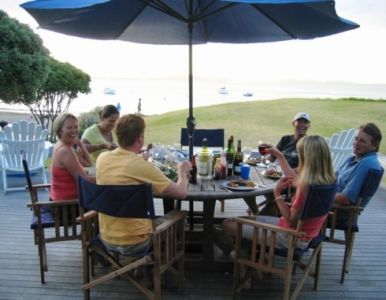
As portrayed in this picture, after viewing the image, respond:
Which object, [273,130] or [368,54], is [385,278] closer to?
[273,130]

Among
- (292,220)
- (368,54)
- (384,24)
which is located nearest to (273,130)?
(384,24)

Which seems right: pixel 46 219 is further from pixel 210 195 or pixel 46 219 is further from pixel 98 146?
pixel 210 195

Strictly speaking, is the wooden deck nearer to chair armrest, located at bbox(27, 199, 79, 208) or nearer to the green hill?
chair armrest, located at bbox(27, 199, 79, 208)

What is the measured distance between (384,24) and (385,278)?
10845 mm

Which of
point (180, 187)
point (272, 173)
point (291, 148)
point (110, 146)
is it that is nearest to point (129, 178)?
point (180, 187)

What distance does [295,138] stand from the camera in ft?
13.4

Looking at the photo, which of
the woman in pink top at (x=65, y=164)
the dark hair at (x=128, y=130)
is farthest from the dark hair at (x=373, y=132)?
the woman in pink top at (x=65, y=164)

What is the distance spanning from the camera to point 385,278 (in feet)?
9.96

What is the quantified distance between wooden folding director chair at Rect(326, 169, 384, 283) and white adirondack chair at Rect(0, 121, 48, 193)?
13.2 feet

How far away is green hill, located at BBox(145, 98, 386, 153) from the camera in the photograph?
11.6 m

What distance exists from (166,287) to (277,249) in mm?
963

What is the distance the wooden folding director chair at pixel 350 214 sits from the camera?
2.70 m

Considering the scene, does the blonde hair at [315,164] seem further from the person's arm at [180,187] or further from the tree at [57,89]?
the tree at [57,89]

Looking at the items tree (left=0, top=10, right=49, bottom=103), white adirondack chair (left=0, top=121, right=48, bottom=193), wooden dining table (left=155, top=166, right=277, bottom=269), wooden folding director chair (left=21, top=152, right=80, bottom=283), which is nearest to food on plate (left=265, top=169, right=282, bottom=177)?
wooden dining table (left=155, top=166, right=277, bottom=269)
